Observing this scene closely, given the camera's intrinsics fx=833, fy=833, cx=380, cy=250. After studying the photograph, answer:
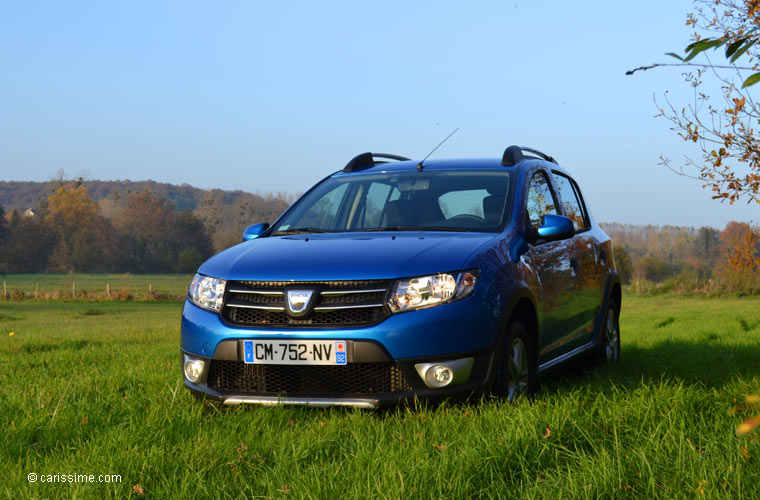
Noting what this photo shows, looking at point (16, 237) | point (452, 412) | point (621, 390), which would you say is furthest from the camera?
point (16, 237)

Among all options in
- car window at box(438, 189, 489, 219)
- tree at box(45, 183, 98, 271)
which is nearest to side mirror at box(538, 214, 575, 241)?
car window at box(438, 189, 489, 219)

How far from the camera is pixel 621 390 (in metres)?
5.23

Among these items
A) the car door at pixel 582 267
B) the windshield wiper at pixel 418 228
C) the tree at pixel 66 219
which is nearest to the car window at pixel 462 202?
the windshield wiper at pixel 418 228

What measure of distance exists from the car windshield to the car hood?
0.44m

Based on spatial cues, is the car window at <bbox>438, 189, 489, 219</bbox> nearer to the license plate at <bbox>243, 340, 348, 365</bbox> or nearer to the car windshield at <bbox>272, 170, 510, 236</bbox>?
the car windshield at <bbox>272, 170, 510, 236</bbox>

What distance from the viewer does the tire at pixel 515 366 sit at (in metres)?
4.69

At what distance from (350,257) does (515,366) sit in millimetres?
1201

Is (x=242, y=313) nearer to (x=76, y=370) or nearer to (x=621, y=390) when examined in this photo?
(x=621, y=390)

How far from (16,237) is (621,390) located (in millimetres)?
119388

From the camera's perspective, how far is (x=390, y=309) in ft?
14.5

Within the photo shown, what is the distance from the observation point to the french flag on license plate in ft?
14.5

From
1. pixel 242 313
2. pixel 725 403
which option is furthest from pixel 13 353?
pixel 725 403

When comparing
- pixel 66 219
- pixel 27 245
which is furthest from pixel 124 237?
pixel 27 245

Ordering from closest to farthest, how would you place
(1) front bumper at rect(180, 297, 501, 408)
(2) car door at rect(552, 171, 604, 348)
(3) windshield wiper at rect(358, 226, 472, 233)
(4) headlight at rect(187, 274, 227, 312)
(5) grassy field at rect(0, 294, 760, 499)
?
(5) grassy field at rect(0, 294, 760, 499), (1) front bumper at rect(180, 297, 501, 408), (4) headlight at rect(187, 274, 227, 312), (3) windshield wiper at rect(358, 226, 472, 233), (2) car door at rect(552, 171, 604, 348)
